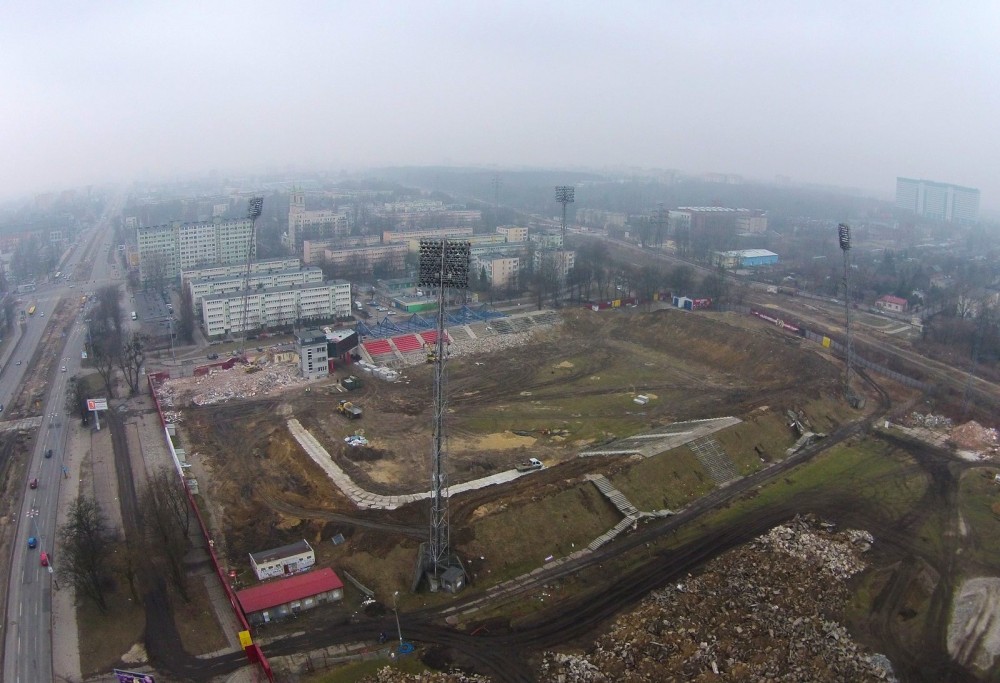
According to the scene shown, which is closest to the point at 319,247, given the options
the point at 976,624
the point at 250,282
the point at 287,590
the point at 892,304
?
the point at 250,282

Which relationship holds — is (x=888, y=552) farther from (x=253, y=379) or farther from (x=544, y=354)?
(x=253, y=379)

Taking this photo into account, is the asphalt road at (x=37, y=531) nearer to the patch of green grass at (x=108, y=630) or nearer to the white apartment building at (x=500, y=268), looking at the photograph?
the patch of green grass at (x=108, y=630)

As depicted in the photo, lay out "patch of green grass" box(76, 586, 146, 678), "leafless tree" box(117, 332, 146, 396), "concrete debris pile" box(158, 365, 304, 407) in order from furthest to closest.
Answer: "leafless tree" box(117, 332, 146, 396), "concrete debris pile" box(158, 365, 304, 407), "patch of green grass" box(76, 586, 146, 678)

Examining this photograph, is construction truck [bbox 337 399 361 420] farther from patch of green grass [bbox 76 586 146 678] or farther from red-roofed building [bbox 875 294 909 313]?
red-roofed building [bbox 875 294 909 313]

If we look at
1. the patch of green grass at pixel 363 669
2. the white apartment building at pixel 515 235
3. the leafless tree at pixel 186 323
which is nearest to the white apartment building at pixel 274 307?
the leafless tree at pixel 186 323

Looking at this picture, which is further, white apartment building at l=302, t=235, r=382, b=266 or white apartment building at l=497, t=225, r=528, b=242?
white apartment building at l=497, t=225, r=528, b=242

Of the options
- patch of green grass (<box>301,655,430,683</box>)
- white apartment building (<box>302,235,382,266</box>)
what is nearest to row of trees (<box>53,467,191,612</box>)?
patch of green grass (<box>301,655,430,683</box>)
